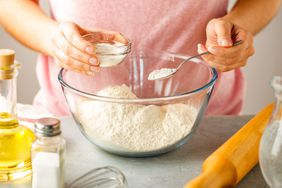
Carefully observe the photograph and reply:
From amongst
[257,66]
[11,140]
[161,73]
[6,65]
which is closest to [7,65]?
[6,65]

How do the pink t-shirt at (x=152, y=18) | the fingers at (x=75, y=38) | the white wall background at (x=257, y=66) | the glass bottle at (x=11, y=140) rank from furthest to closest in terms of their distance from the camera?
the white wall background at (x=257, y=66) → the pink t-shirt at (x=152, y=18) → the fingers at (x=75, y=38) → the glass bottle at (x=11, y=140)

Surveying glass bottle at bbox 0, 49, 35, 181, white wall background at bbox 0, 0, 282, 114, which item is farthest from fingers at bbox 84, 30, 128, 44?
white wall background at bbox 0, 0, 282, 114

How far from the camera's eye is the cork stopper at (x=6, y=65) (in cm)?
79

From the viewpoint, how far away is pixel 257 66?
2.04 m

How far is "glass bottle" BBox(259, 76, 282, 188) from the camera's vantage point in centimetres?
71

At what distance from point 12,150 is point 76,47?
217mm

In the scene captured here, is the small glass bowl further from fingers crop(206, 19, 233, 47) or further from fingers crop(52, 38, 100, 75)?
fingers crop(206, 19, 233, 47)

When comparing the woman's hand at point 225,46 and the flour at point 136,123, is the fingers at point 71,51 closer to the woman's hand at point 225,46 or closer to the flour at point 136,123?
the flour at point 136,123

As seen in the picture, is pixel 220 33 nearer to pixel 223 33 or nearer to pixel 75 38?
pixel 223 33

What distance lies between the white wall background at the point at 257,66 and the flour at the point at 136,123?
1.08 m

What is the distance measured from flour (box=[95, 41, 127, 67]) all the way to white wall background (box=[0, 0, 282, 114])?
0.95 m

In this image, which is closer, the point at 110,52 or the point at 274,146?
the point at 274,146

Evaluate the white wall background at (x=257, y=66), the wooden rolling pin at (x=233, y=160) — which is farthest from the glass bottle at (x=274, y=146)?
the white wall background at (x=257, y=66)

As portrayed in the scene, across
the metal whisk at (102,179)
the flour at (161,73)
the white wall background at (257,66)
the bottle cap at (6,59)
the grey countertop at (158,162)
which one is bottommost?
the white wall background at (257,66)
